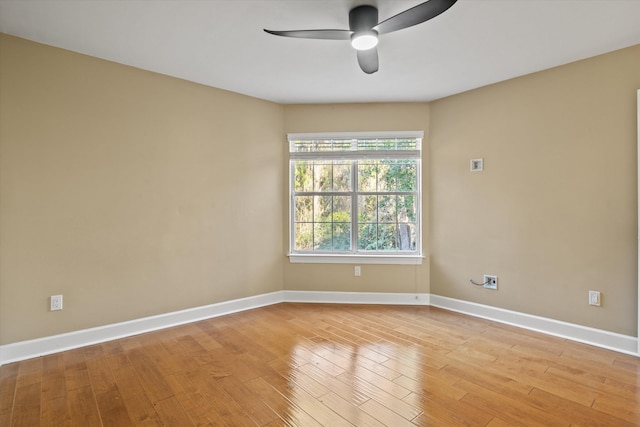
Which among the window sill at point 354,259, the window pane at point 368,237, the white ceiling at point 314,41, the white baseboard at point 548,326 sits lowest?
the white baseboard at point 548,326

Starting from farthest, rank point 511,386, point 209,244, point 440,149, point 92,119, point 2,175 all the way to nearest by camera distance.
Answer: point 440,149 → point 209,244 → point 92,119 → point 2,175 → point 511,386

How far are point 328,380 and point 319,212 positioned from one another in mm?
2278

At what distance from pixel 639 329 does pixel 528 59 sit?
2.42 m

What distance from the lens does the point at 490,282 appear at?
353 centimetres

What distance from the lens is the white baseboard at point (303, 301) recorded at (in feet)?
8.68

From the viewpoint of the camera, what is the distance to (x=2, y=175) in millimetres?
2486

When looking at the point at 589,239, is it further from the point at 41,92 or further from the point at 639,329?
the point at 41,92

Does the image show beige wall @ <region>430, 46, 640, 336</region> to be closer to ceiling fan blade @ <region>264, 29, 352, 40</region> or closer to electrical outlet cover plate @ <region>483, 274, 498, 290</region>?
electrical outlet cover plate @ <region>483, 274, 498, 290</region>

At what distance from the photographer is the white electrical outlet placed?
267 centimetres

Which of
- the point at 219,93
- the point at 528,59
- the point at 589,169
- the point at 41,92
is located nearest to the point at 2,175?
the point at 41,92

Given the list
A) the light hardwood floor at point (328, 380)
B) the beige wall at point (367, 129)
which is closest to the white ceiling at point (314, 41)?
the beige wall at point (367, 129)

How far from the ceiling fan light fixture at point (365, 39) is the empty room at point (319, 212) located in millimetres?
18

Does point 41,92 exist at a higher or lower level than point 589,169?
higher

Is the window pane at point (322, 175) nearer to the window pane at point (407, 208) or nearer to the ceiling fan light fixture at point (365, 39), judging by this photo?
the window pane at point (407, 208)
